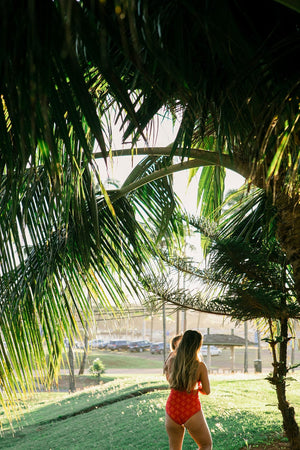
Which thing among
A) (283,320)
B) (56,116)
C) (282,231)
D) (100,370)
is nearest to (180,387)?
(283,320)

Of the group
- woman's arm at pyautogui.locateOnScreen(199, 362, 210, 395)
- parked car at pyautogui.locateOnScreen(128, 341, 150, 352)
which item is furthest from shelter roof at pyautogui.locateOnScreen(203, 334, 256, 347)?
parked car at pyautogui.locateOnScreen(128, 341, 150, 352)

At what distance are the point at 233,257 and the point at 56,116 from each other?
3017mm

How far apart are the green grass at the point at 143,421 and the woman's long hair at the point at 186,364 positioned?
4.81ft

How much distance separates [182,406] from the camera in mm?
3951

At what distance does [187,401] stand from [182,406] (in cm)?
6

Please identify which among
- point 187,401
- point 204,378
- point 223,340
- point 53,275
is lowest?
point 223,340

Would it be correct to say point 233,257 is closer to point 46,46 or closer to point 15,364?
point 15,364

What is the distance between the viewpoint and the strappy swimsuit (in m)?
3.93

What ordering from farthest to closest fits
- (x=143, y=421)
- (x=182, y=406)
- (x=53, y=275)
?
(x=143, y=421) < (x=182, y=406) < (x=53, y=275)

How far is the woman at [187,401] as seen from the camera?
3.94 m

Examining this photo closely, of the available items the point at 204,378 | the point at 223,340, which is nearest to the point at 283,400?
the point at 204,378

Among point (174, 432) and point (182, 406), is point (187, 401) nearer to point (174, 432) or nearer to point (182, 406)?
point (182, 406)

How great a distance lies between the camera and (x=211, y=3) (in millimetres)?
1408

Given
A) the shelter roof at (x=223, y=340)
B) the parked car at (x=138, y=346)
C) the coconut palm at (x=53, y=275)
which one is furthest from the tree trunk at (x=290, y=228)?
the parked car at (x=138, y=346)
